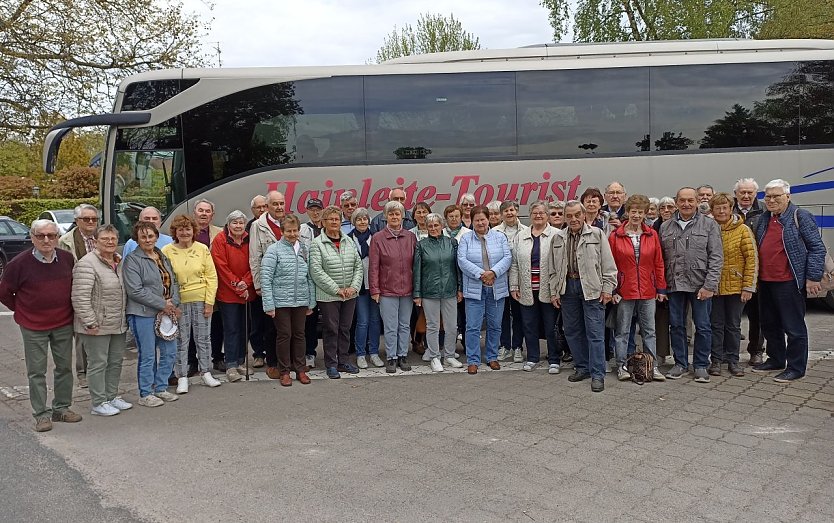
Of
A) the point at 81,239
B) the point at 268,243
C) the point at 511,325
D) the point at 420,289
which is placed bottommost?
the point at 511,325

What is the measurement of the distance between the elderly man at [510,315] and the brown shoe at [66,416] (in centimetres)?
442

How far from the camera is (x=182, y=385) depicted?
21.0ft

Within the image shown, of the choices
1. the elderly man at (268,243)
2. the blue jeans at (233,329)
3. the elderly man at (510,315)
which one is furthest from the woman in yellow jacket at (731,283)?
the blue jeans at (233,329)

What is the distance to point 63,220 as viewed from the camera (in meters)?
21.2

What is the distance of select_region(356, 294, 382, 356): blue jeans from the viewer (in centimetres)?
725

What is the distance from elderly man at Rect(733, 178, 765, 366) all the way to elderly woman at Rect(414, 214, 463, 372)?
3.08 meters

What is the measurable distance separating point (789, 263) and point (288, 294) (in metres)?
5.02

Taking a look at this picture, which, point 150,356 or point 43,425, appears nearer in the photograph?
point 43,425

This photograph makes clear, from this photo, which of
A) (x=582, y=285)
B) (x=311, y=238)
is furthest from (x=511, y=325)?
(x=311, y=238)

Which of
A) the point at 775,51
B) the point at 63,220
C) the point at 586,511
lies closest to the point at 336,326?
the point at 586,511

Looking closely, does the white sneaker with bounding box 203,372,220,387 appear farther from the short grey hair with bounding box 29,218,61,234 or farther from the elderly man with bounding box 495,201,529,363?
the elderly man with bounding box 495,201,529,363

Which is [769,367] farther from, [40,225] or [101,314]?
[40,225]

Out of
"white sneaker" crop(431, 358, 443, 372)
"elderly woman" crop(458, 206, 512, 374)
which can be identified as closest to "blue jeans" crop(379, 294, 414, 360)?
"white sneaker" crop(431, 358, 443, 372)

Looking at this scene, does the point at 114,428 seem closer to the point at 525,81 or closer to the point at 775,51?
the point at 525,81
